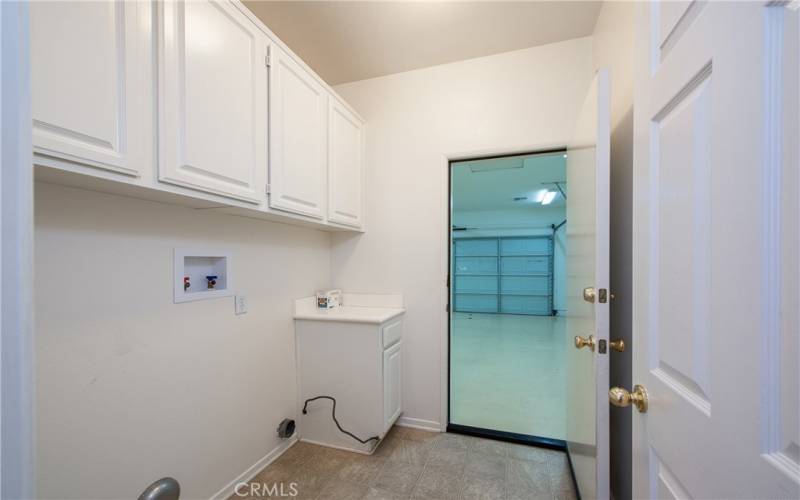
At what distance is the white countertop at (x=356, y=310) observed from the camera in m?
1.96

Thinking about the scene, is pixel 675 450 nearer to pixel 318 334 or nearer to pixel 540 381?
pixel 318 334

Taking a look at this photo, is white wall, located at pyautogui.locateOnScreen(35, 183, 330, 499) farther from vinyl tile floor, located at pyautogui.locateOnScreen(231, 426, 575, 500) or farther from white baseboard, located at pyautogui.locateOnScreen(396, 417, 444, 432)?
white baseboard, located at pyautogui.locateOnScreen(396, 417, 444, 432)

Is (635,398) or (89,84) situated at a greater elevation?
(89,84)

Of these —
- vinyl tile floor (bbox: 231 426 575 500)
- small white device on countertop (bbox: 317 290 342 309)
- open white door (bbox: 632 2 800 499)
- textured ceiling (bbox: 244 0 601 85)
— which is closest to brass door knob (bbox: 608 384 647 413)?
open white door (bbox: 632 2 800 499)

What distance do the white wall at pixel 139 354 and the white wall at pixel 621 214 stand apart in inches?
74.3

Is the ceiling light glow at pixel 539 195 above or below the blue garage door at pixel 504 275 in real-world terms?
above

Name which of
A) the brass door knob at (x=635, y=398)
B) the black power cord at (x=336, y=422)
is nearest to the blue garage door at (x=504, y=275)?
the black power cord at (x=336, y=422)

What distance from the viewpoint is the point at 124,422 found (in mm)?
1165

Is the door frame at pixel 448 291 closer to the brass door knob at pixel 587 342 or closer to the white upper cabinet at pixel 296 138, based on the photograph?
the white upper cabinet at pixel 296 138

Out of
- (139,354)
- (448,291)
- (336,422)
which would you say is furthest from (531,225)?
(139,354)

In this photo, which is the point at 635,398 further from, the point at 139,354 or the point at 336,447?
the point at 336,447

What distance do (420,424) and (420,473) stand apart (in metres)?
0.50

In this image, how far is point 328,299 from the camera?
2.25 m

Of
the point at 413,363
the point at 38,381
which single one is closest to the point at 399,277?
the point at 413,363
